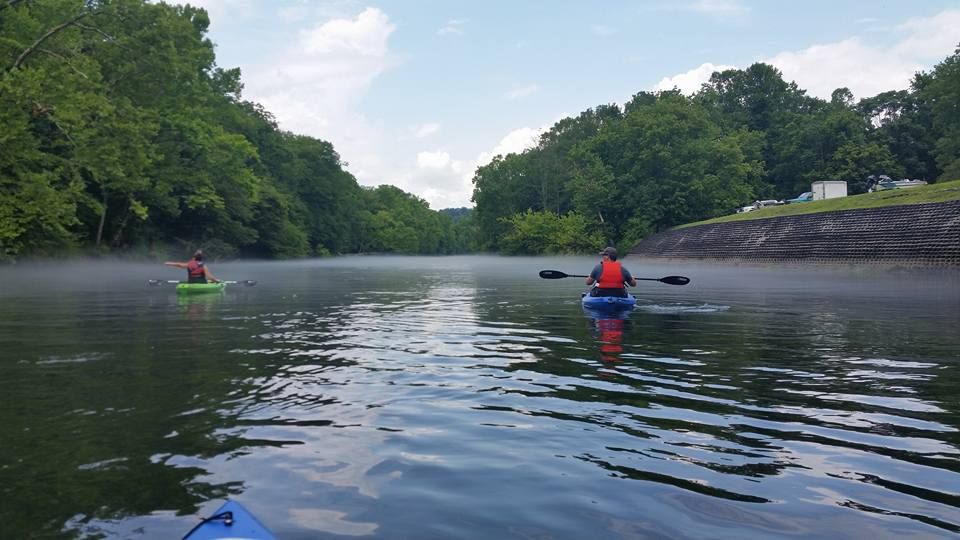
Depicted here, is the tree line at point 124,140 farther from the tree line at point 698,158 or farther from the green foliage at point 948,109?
the green foliage at point 948,109

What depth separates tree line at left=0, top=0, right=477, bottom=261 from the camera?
1328 inches

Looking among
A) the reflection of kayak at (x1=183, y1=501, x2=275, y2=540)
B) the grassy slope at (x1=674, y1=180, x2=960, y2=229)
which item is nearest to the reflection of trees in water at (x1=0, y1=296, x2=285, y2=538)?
the reflection of kayak at (x1=183, y1=501, x2=275, y2=540)

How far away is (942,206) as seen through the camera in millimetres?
34719

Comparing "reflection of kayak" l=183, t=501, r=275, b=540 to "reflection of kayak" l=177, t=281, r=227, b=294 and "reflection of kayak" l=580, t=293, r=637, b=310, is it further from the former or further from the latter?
"reflection of kayak" l=177, t=281, r=227, b=294

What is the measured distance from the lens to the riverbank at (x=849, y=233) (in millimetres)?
34188

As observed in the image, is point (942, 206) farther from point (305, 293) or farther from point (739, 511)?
point (739, 511)

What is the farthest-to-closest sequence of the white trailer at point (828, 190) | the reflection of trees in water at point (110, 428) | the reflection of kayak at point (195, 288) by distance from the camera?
the white trailer at point (828, 190)
the reflection of kayak at point (195, 288)
the reflection of trees in water at point (110, 428)

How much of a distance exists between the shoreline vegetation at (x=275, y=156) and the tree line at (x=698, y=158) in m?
0.23

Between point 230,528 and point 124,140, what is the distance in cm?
3821

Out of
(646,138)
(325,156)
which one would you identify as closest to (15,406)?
(646,138)

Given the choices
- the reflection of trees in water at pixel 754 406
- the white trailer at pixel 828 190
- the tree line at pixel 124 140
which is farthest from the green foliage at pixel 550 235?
the reflection of trees in water at pixel 754 406

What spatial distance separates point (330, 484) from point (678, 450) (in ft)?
9.63

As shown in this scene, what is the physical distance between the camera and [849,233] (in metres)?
40.8

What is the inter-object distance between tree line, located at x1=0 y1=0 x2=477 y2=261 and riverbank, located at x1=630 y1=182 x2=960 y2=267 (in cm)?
3896
